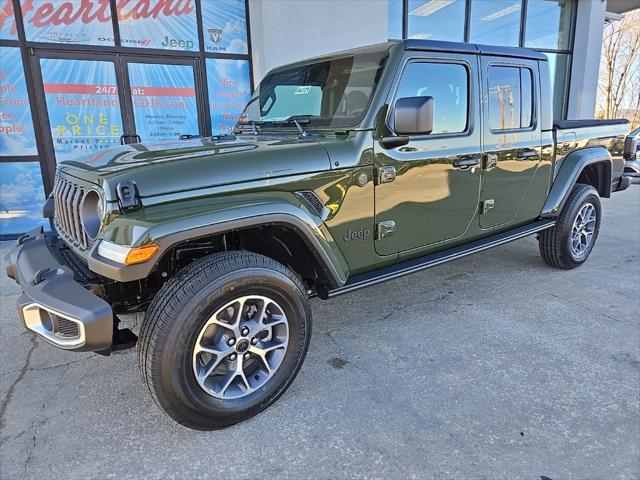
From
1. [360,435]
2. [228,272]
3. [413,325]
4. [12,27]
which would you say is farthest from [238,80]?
[360,435]

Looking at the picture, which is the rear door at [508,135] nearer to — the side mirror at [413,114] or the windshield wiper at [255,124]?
the side mirror at [413,114]

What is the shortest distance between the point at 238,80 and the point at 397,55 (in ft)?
16.2

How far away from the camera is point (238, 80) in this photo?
7.21 m

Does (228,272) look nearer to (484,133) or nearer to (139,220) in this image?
(139,220)

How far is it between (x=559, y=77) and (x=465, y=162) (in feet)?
31.8

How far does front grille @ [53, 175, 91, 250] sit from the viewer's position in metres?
2.32

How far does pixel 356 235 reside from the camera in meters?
2.72

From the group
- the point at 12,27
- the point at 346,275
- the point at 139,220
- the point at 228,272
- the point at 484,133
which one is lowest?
the point at 346,275

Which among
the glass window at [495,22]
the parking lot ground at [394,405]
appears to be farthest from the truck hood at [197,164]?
the glass window at [495,22]

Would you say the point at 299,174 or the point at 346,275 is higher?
the point at 299,174

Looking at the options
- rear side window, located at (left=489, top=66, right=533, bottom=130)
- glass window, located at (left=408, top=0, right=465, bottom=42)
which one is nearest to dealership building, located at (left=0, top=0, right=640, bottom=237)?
glass window, located at (left=408, top=0, right=465, bottom=42)

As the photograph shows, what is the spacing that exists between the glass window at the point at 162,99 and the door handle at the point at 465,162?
477 centimetres

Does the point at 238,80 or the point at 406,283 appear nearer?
the point at 406,283

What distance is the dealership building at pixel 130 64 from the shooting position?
6.15 m
